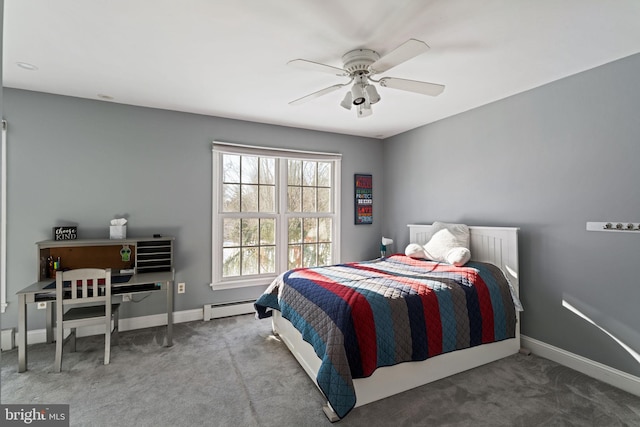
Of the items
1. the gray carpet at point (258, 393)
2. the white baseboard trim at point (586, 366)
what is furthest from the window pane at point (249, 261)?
the white baseboard trim at point (586, 366)

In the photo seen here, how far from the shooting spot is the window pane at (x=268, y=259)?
4.38 metres

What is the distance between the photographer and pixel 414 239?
174 inches

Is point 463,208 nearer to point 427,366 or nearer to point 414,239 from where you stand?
point 414,239

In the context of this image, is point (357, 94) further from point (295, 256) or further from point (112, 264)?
point (112, 264)

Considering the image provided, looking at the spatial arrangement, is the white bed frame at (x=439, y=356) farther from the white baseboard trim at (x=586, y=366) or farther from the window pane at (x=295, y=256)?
the window pane at (x=295, y=256)

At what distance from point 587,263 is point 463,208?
133 cm

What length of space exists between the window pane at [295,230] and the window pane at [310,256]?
0.58 feet

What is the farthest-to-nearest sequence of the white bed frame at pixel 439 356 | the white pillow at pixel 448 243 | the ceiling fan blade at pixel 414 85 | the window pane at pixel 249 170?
the window pane at pixel 249 170 < the white pillow at pixel 448 243 < the ceiling fan blade at pixel 414 85 < the white bed frame at pixel 439 356

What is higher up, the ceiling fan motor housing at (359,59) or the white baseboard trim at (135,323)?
the ceiling fan motor housing at (359,59)

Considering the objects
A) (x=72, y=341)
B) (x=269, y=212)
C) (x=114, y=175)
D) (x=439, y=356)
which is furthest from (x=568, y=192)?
(x=72, y=341)

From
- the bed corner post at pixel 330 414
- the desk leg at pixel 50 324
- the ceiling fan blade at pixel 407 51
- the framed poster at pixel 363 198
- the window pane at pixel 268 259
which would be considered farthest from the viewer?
the framed poster at pixel 363 198

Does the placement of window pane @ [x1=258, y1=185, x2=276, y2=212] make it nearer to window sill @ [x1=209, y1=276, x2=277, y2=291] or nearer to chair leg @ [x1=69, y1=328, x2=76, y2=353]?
window sill @ [x1=209, y1=276, x2=277, y2=291]

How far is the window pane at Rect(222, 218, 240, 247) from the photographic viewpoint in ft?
13.7

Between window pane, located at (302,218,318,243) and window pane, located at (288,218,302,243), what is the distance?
0.07 meters
